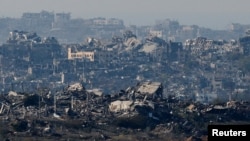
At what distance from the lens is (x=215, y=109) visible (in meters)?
73.7

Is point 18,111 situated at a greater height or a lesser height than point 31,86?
greater

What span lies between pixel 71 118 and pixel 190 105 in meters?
14.2

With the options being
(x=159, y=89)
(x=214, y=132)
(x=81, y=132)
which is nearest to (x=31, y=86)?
(x=159, y=89)

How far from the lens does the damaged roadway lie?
199ft

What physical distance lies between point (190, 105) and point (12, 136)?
76.8 feet

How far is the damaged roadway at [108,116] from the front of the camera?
60594 millimetres

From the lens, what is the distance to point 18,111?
70438 millimetres

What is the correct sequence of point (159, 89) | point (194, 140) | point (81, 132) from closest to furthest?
point (194, 140), point (81, 132), point (159, 89)

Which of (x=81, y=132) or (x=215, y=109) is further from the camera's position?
(x=215, y=109)

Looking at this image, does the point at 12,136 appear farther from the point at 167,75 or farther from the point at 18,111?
the point at 167,75

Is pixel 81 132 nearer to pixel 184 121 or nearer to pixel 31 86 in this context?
pixel 184 121

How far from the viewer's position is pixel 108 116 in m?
69.6

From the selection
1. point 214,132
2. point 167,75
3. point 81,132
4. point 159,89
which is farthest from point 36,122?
point 167,75

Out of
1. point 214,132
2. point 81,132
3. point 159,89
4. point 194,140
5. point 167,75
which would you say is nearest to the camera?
point 214,132
